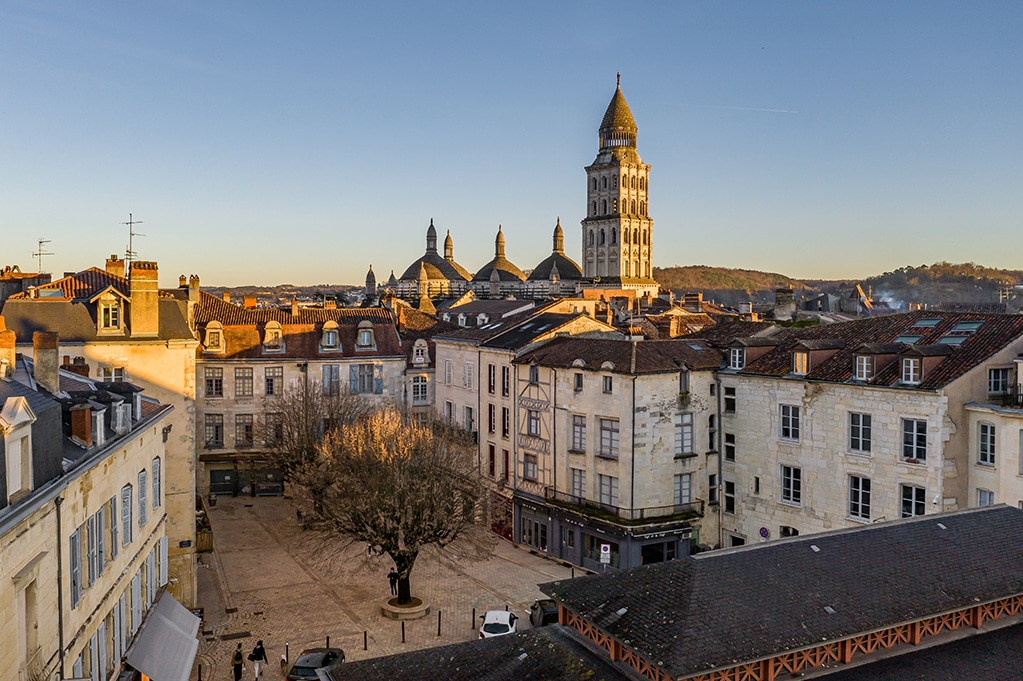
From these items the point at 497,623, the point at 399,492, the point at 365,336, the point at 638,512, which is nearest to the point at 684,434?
the point at 638,512

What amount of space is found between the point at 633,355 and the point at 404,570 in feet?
41.6

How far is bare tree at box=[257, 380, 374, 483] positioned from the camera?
40.9 metres

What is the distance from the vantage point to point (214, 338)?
47500mm

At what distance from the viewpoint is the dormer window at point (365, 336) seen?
1989 inches

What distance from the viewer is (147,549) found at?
70.5 feet

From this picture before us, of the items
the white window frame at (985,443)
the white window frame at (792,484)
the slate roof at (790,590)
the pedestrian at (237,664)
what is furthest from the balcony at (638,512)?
the slate roof at (790,590)

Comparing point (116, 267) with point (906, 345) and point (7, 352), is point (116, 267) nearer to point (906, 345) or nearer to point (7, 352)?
point (7, 352)

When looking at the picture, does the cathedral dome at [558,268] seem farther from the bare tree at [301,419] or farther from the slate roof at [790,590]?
the slate roof at [790,590]

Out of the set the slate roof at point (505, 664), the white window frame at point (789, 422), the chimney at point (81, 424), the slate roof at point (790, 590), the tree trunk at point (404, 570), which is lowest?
the tree trunk at point (404, 570)

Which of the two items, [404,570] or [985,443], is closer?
[985,443]

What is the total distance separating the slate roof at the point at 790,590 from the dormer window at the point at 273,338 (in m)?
35.6

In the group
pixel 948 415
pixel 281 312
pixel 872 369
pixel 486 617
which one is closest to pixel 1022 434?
pixel 948 415

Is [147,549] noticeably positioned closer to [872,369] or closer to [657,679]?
[657,679]

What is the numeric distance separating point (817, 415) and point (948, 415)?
16.4ft
